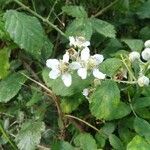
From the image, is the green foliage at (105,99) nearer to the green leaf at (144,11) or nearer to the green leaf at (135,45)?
the green leaf at (135,45)

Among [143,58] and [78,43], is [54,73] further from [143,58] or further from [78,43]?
[143,58]

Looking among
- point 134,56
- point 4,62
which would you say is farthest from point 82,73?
point 4,62

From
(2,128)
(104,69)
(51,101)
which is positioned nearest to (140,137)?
(104,69)

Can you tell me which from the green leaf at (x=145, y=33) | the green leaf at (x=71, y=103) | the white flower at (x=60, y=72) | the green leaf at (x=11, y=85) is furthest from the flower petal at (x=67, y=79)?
the green leaf at (x=145, y=33)

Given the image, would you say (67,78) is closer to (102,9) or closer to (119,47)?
(119,47)

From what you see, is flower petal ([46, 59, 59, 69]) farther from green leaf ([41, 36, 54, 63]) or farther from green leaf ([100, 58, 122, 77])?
green leaf ([41, 36, 54, 63])

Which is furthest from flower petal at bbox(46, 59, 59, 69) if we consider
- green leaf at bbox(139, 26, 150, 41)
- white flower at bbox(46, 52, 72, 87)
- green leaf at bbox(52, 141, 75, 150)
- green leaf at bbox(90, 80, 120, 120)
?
green leaf at bbox(139, 26, 150, 41)
